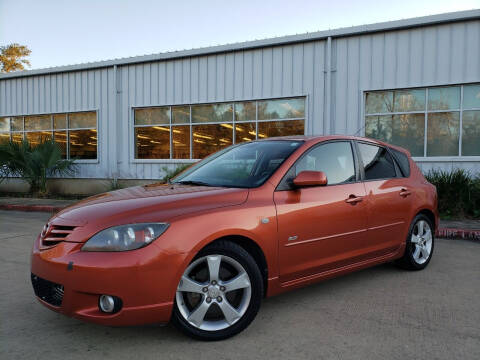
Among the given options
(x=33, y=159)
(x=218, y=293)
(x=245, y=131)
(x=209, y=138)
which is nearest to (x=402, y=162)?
(x=218, y=293)

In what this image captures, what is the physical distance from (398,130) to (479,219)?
11.7 feet

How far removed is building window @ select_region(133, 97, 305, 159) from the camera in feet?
42.6

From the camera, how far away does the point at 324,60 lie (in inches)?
481

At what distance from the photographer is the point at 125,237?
287 cm

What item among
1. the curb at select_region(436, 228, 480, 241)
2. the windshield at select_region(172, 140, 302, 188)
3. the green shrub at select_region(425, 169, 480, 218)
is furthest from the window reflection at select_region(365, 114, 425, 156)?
the windshield at select_region(172, 140, 302, 188)

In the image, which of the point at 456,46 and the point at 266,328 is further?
the point at 456,46

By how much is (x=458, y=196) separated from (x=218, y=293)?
25.9ft

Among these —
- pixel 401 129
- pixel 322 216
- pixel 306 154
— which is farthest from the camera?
pixel 401 129

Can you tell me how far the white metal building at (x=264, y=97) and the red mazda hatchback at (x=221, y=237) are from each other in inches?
264

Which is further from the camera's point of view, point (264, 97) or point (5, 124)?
point (5, 124)

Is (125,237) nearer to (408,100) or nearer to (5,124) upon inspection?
(408,100)

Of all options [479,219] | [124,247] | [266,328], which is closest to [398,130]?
[479,219]

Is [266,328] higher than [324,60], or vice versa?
[324,60]

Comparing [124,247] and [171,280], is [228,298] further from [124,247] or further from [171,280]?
[124,247]
